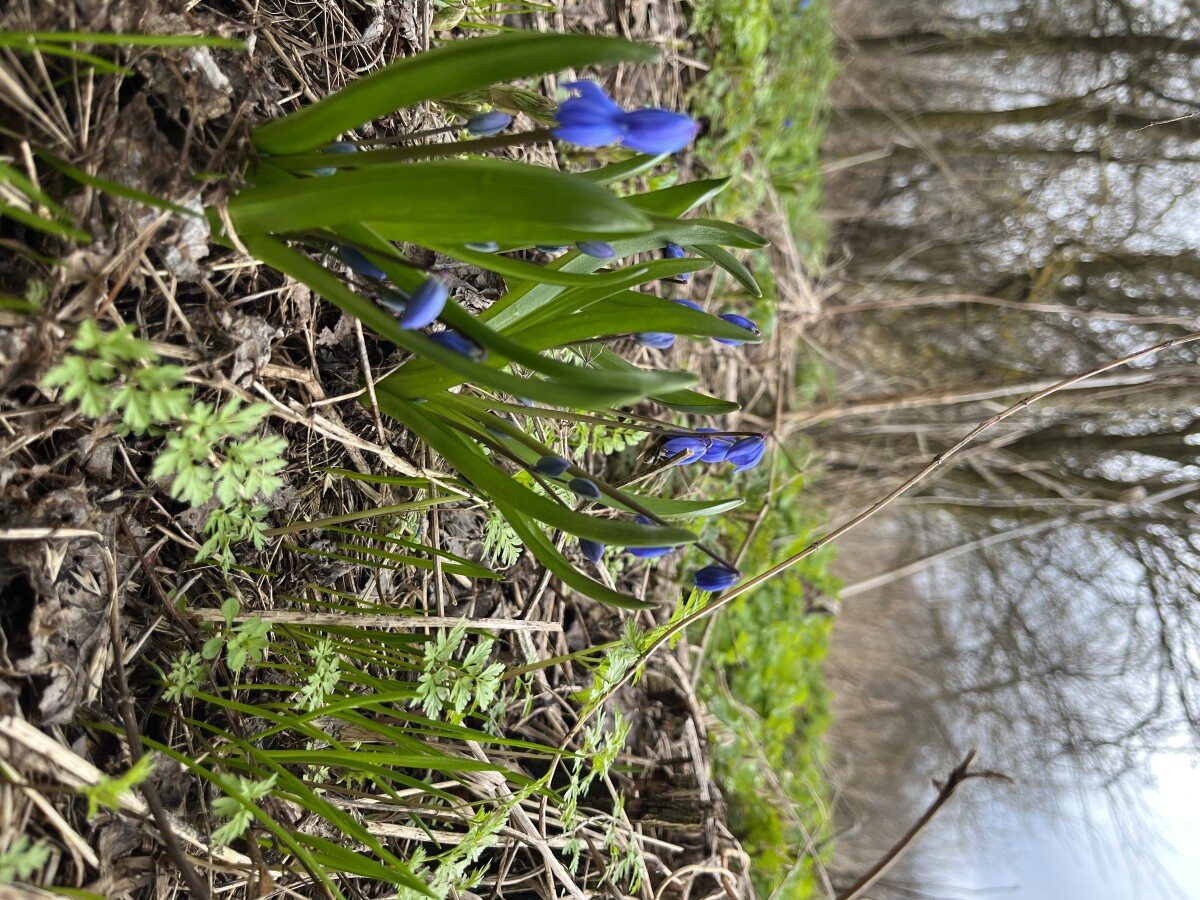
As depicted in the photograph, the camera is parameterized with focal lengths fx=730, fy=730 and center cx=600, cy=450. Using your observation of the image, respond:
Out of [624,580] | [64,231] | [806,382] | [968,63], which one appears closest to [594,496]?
[64,231]

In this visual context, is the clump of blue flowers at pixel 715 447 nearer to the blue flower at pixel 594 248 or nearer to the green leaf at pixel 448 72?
the blue flower at pixel 594 248

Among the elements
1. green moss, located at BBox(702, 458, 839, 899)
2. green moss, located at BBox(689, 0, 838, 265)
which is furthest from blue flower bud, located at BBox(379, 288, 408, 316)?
green moss, located at BBox(689, 0, 838, 265)

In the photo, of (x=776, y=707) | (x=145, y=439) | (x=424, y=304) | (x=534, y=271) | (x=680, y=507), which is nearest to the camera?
(x=424, y=304)

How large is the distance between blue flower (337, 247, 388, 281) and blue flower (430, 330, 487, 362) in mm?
112

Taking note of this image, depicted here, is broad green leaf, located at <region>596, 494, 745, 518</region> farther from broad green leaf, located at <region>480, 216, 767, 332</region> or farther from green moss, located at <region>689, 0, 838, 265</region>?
green moss, located at <region>689, 0, 838, 265</region>

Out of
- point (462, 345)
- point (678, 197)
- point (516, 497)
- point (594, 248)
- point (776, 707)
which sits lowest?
point (776, 707)

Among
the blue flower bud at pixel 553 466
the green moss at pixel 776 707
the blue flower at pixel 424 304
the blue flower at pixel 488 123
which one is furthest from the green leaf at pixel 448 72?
the green moss at pixel 776 707

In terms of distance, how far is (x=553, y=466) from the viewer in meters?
1.03

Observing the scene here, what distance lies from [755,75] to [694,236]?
6.35 ft

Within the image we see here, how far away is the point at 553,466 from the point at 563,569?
0.14 meters

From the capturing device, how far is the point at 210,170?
89 cm

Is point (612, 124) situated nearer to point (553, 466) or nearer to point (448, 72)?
point (448, 72)

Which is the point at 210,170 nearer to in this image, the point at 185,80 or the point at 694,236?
the point at 185,80

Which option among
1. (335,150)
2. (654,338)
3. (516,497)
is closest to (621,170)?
(654,338)
